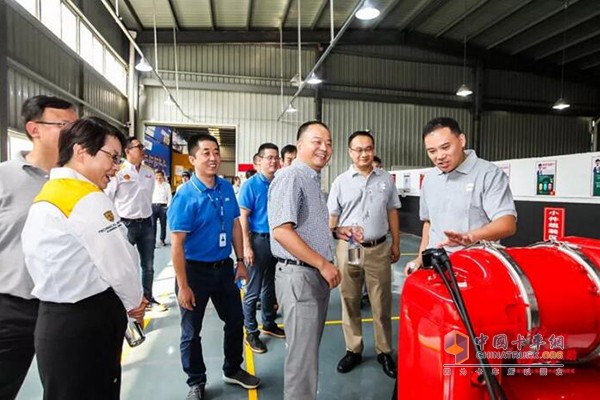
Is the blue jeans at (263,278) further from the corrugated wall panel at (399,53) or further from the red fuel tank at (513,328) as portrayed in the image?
the corrugated wall panel at (399,53)

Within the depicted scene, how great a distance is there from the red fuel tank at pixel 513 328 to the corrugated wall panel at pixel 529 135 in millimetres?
13388

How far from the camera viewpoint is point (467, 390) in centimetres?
72

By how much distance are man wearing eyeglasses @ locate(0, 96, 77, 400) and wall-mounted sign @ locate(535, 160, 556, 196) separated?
5041 millimetres

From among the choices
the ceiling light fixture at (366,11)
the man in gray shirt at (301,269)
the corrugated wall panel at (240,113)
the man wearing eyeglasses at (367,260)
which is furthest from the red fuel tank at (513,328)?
the corrugated wall panel at (240,113)

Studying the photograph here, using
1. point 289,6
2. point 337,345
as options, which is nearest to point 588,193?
point 337,345

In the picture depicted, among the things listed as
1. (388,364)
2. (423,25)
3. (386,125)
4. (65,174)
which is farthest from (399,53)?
(65,174)

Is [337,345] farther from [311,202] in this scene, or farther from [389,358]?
[311,202]

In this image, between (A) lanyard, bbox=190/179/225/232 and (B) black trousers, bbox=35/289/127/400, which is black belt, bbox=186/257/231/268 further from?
(B) black trousers, bbox=35/289/127/400

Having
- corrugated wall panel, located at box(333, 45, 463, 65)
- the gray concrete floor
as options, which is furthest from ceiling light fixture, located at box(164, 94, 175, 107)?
the gray concrete floor

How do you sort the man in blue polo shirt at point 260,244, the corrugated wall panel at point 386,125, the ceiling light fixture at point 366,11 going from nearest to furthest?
1. the man in blue polo shirt at point 260,244
2. the ceiling light fixture at point 366,11
3. the corrugated wall panel at point 386,125

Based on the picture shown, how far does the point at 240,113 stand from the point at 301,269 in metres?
10.2

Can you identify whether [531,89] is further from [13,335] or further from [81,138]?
[13,335]

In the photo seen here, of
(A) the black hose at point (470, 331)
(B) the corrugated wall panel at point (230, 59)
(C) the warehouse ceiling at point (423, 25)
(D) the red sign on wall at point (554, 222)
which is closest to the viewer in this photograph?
(A) the black hose at point (470, 331)

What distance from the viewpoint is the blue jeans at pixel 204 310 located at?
1981mm
